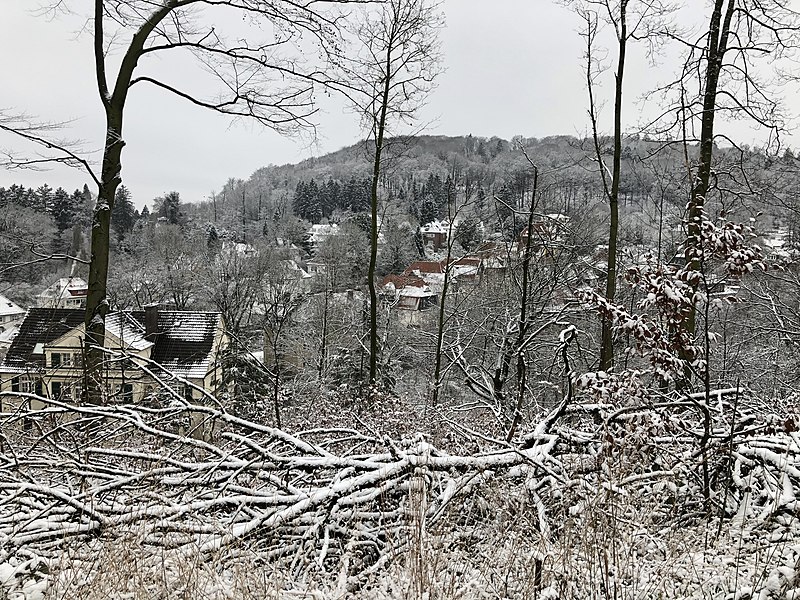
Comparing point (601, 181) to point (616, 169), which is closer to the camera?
point (616, 169)

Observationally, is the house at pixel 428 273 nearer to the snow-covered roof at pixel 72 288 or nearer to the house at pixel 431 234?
the house at pixel 431 234

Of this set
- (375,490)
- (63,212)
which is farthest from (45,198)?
(375,490)

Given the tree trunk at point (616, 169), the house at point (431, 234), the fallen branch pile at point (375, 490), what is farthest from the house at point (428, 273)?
the fallen branch pile at point (375, 490)

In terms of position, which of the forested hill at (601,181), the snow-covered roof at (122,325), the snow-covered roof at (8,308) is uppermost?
the forested hill at (601,181)

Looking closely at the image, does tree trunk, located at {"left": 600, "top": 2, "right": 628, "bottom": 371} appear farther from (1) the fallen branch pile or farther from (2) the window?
(2) the window

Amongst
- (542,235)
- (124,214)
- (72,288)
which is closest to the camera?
(542,235)

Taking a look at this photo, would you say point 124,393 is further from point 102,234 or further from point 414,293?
point 414,293

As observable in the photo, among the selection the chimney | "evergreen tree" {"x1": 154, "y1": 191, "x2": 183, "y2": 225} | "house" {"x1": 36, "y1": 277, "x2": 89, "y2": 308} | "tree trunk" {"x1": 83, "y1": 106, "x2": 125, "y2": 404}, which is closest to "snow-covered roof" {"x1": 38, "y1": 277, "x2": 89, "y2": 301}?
"house" {"x1": 36, "y1": 277, "x2": 89, "y2": 308}

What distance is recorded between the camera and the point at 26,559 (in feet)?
9.22

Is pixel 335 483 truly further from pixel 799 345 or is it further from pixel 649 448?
pixel 799 345

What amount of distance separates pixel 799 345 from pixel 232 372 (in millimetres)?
12904

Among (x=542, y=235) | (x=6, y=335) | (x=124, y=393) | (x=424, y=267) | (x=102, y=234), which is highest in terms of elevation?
(x=542, y=235)

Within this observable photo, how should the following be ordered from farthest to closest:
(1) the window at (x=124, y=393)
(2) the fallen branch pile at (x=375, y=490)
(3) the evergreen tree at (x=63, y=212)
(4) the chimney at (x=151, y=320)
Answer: (3) the evergreen tree at (x=63, y=212) → (4) the chimney at (x=151, y=320) → (1) the window at (x=124, y=393) → (2) the fallen branch pile at (x=375, y=490)

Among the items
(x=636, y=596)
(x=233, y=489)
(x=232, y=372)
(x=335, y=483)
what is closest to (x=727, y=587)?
(x=636, y=596)
